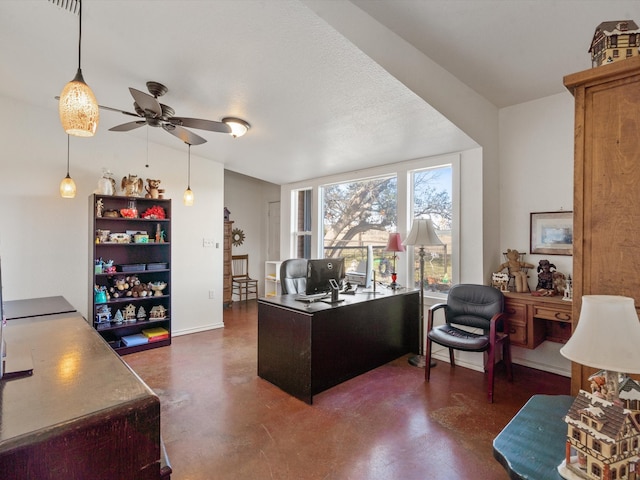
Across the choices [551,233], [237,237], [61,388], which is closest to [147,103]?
[61,388]

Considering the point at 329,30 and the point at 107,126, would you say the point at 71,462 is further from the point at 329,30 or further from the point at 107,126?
the point at 107,126

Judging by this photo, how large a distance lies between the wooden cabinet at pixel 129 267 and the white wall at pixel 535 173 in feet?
13.9

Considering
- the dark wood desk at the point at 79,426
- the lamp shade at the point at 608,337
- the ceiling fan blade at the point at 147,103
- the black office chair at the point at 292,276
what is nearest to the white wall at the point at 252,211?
the black office chair at the point at 292,276

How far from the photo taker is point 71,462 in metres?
0.87

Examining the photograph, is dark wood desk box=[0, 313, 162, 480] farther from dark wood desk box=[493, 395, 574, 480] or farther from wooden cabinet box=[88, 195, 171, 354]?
wooden cabinet box=[88, 195, 171, 354]

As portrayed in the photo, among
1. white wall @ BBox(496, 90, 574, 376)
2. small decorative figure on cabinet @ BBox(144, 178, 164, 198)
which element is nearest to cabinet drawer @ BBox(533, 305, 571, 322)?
white wall @ BBox(496, 90, 574, 376)

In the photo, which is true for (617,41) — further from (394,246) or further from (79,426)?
(394,246)

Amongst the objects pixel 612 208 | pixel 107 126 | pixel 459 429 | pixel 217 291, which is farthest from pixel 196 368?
pixel 612 208

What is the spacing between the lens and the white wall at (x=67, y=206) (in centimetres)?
358

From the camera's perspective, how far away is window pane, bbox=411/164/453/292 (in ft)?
12.6

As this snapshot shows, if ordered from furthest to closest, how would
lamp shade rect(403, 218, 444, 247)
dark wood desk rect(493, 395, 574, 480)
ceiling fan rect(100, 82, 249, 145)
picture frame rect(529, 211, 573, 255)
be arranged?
lamp shade rect(403, 218, 444, 247), picture frame rect(529, 211, 573, 255), ceiling fan rect(100, 82, 249, 145), dark wood desk rect(493, 395, 574, 480)

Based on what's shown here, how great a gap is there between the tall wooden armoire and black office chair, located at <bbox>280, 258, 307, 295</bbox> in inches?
109

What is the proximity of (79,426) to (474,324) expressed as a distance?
10.7ft

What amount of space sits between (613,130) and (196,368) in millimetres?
3810
